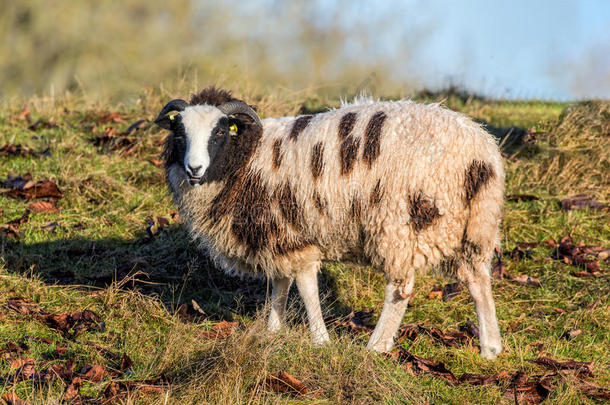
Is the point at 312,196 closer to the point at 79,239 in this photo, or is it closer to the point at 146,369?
the point at 146,369

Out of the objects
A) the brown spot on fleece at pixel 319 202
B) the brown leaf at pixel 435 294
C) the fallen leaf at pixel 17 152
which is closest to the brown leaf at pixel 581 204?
the brown leaf at pixel 435 294

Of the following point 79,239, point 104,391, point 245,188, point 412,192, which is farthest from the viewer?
point 79,239

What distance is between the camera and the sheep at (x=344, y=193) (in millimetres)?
4730

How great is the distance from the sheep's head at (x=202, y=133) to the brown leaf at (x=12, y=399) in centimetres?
197

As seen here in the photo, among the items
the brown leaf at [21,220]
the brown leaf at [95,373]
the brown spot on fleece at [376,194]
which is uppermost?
the brown spot on fleece at [376,194]

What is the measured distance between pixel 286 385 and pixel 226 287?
276 centimetres

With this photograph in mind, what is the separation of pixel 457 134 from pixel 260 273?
1.94m

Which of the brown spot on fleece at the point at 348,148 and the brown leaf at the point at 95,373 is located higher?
the brown spot on fleece at the point at 348,148

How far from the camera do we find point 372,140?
4.83m

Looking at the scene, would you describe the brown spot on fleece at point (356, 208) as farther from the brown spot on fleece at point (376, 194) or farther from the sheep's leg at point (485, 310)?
the sheep's leg at point (485, 310)

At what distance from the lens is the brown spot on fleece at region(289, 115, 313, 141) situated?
5249mm

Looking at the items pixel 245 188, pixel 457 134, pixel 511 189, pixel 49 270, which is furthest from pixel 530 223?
pixel 49 270

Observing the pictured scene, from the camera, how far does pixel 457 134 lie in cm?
474

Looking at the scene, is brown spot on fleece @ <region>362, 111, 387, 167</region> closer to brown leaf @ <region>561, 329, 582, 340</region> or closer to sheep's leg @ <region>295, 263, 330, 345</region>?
sheep's leg @ <region>295, 263, 330, 345</region>
